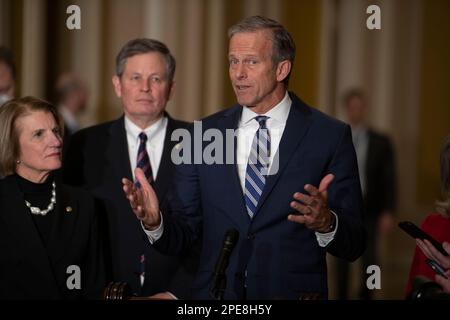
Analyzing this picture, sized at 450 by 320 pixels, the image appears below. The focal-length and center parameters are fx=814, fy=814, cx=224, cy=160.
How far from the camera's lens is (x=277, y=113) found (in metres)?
2.96

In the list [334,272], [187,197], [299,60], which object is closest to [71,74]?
[299,60]

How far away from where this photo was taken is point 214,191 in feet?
9.59

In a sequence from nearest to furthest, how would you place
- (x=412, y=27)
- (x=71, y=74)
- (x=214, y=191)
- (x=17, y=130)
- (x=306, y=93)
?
(x=214, y=191), (x=17, y=130), (x=306, y=93), (x=71, y=74), (x=412, y=27)

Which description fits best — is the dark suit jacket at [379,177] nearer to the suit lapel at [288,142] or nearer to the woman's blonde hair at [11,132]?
the suit lapel at [288,142]

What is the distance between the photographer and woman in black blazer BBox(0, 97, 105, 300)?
3.03 m

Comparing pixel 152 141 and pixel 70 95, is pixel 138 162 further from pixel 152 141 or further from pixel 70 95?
pixel 70 95

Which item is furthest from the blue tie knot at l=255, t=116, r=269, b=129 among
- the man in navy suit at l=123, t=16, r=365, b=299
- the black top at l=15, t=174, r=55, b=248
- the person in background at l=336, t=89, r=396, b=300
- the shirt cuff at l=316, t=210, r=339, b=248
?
the person in background at l=336, t=89, r=396, b=300

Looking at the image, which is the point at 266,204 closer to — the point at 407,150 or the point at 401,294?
the point at 401,294

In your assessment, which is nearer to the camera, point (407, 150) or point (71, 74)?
point (71, 74)

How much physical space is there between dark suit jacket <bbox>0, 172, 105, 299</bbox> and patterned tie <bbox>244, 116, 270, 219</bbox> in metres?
0.69

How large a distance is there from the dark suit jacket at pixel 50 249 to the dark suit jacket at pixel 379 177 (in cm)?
322

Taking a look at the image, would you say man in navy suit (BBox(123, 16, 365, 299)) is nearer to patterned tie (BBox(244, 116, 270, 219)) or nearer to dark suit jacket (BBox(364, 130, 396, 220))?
patterned tie (BBox(244, 116, 270, 219))

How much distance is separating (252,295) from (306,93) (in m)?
2.25

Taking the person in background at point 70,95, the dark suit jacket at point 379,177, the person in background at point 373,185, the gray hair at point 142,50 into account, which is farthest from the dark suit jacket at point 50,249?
the dark suit jacket at point 379,177
